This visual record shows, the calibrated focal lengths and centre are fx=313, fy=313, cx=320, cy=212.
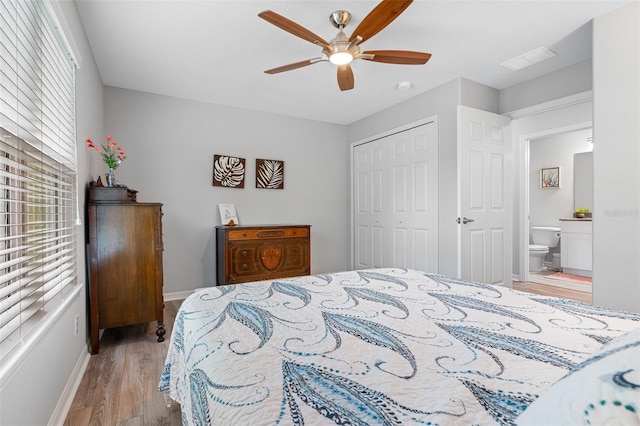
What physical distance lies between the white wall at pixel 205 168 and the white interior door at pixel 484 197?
216cm

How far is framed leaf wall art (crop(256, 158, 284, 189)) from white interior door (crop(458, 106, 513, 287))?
2374 mm

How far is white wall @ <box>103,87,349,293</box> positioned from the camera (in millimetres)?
3652

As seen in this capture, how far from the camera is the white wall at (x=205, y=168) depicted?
3652 mm

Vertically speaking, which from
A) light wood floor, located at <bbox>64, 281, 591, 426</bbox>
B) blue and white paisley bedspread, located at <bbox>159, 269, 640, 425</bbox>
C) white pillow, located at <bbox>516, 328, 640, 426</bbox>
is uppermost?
white pillow, located at <bbox>516, 328, 640, 426</bbox>

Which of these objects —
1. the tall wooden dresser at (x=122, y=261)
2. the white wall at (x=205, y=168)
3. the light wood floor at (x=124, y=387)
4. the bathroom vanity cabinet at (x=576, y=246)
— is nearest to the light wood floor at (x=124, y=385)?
the light wood floor at (x=124, y=387)

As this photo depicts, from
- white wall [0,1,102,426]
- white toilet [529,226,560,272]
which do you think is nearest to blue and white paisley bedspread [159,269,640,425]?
white wall [0,1,102,426]

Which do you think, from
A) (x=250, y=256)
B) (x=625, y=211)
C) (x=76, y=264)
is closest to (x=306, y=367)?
(x=76, y=264)

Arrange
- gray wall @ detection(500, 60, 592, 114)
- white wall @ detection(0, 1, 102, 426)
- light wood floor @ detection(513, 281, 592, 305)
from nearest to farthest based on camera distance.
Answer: white wall @ detection(0, 1, 102, 426), gray wall @ detection(500, 60, 592, 114), light wood floor @ detection(513, 281, 592, 305)

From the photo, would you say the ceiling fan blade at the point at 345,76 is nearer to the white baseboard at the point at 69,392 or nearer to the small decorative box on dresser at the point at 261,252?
the small decorative box on dresser at the point at 261,252

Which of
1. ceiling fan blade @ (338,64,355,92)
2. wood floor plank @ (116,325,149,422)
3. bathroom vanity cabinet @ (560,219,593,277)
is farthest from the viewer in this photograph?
bathroom vanity cabinet @ (560,219,593,277)

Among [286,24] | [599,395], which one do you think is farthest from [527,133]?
[599,395]

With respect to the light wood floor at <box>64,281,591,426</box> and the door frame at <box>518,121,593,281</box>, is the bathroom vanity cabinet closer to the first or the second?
the door frame at <box>518,121,593,281</box>

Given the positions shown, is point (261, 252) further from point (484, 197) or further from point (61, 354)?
point (484, 197)

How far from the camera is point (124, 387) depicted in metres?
1.88
